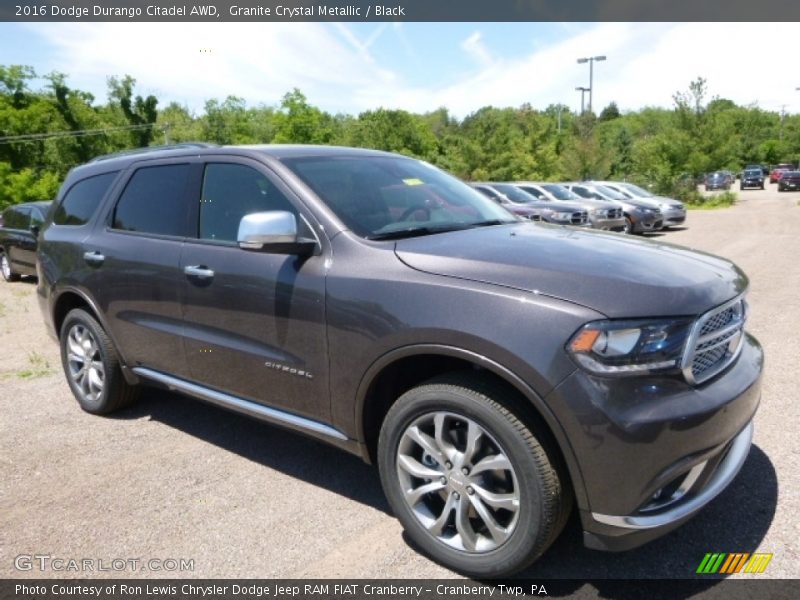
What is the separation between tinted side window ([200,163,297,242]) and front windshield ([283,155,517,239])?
0.20 metres

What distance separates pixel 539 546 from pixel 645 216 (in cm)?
1648

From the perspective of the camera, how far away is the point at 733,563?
258 cm

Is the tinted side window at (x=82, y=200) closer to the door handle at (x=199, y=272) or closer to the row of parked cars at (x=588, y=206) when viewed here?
the door handle at (x=199, y=272)

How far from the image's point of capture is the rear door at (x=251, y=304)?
296 cm

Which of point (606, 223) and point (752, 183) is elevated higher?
point (752, 183)

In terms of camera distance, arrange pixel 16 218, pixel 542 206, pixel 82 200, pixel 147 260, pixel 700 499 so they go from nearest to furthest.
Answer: pixel 700 499 → pixel 147 260 → pixel 82 200 → pixel 16 218 → pixel 542 206

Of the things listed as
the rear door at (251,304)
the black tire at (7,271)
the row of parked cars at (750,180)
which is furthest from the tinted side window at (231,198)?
the row of parked cars at (750,180)

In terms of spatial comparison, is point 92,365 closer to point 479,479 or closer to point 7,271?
point 479,479

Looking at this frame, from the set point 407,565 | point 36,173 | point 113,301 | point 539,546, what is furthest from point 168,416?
point 36,173

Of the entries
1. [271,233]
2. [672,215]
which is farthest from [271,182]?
[672,215]

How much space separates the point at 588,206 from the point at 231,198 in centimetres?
1362

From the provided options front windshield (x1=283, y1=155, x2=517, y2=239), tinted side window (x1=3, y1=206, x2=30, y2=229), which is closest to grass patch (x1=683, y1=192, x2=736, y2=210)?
tinted side window (x1=3, y1=206, x2=30, y2=229)

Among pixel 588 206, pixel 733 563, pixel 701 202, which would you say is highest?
pixel 588 206

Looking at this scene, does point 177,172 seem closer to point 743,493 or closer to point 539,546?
point 539,546
